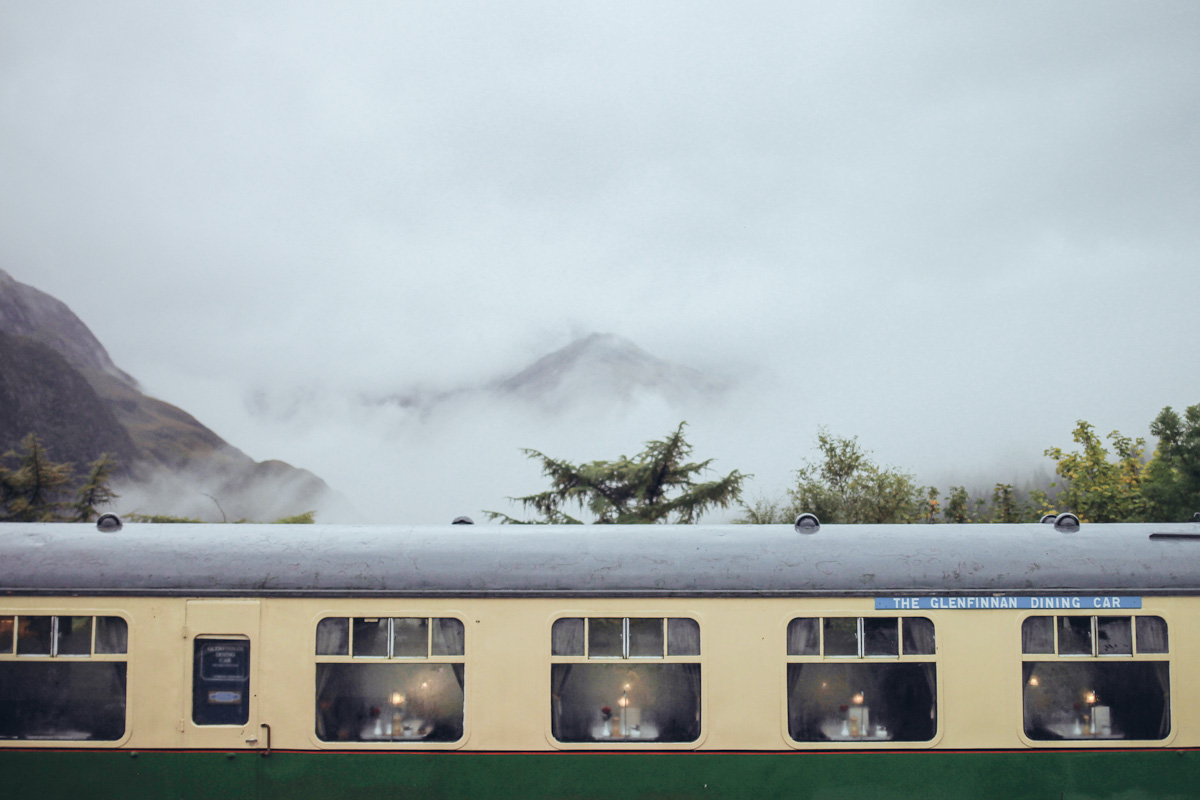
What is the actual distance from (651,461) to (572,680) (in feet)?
41.9

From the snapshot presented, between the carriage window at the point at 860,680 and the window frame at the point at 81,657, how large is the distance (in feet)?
17.7

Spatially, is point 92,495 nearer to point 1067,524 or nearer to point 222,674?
point 222,674

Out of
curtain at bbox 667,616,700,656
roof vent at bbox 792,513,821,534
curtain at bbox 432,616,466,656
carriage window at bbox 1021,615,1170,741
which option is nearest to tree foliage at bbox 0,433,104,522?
curtain at bbox 432,616,466,656

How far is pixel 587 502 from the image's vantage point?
19.1 meters

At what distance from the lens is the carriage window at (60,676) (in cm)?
661

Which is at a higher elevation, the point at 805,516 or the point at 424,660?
the point at 805,516

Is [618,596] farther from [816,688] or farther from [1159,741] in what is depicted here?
[1159,741]

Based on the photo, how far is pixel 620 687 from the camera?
257 inches

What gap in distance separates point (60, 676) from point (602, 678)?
14.7 feet

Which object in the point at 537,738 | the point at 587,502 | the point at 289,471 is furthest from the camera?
the point at 289,471

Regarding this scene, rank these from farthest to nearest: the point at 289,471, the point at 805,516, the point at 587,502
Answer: the point at 289,471
the point at 587,502
the point at 805,516

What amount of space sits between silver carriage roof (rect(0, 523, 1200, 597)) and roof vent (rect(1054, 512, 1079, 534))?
174 millimetres

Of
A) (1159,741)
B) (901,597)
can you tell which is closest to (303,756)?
(901,597)

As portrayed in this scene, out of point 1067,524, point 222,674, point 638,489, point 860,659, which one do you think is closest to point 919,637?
point 860,659
